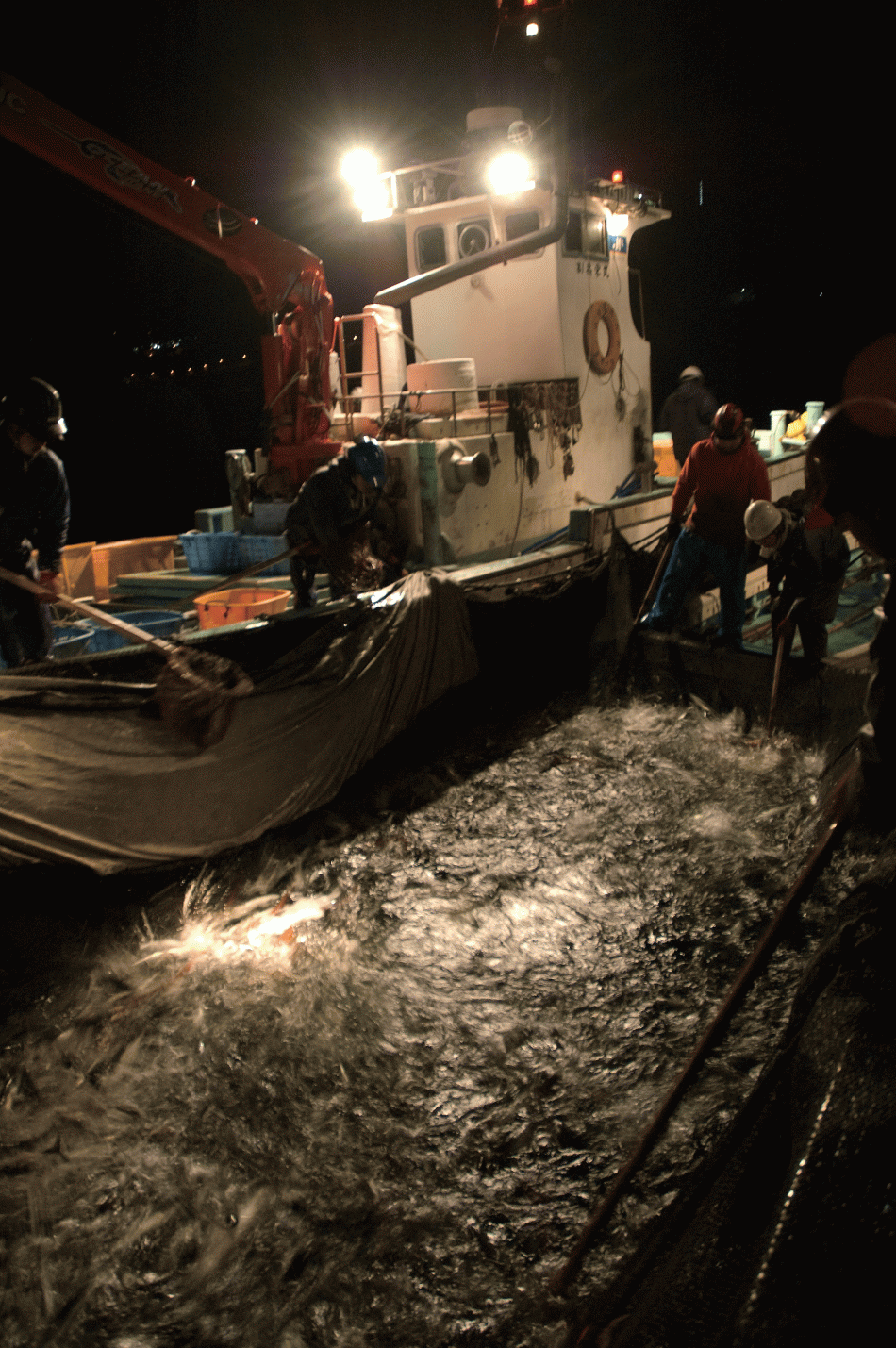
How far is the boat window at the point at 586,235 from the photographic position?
9.99 m

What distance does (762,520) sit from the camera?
5258mm

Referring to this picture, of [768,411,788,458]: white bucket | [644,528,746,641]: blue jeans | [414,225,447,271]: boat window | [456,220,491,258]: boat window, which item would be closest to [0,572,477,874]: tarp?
[644,528,746,641]: blue jeans

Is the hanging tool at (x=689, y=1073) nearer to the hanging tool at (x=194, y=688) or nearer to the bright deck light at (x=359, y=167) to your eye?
Answer: the hanging tool at (x=194, y=688)

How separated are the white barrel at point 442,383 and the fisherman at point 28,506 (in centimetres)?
407

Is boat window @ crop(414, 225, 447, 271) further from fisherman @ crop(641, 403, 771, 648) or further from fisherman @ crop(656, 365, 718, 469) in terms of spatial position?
fisherman @ crop(641, 403, 771, 648)

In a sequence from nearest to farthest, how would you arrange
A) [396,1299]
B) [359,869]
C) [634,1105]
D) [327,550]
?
[396,1299], [634,1105], [359,869], [327,550]

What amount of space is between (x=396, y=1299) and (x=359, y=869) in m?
2.24

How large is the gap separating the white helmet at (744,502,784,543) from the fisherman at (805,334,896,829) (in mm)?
2771

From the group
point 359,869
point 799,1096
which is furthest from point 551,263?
point 799,1096

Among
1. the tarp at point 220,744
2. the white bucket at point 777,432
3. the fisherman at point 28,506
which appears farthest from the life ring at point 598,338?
the fisherman at point 28,506

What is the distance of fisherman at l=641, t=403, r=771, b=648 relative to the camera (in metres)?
6.21

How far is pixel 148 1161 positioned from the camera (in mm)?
2793

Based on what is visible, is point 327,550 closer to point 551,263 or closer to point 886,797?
point 886,797

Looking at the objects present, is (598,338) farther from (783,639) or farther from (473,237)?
(783,639)
